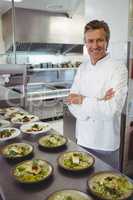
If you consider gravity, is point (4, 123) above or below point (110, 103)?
below

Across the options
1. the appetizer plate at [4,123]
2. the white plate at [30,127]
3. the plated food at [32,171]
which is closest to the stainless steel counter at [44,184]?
the plated food at [32,171]

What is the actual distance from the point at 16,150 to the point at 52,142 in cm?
25

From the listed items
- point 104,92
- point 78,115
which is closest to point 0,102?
point 78,115

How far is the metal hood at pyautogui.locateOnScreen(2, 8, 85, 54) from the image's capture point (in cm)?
493

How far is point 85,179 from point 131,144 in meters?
1.82

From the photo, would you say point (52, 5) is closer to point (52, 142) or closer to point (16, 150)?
point (52, 142)

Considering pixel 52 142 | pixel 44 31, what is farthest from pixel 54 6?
pixel 52 142

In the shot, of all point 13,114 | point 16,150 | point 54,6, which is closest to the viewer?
point 16,150

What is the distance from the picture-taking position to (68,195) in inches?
37.8

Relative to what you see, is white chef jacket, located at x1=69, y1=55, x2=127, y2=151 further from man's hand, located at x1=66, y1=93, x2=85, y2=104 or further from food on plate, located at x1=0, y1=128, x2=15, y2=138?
food on plate, located at x1=0, y1=128, x2=15, y2=138

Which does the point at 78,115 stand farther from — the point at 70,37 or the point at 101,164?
the point at 70,37

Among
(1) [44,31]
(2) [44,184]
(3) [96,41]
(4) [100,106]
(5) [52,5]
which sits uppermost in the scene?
(5) [52,5]

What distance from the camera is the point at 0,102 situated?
267 cm

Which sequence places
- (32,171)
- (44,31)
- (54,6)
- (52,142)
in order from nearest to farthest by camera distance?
(32,171), (52,142), (54,6), (44,31)
